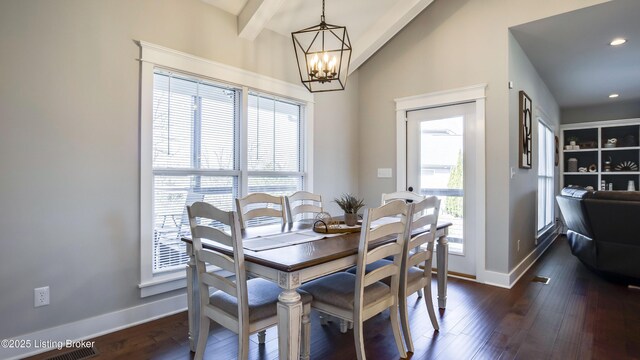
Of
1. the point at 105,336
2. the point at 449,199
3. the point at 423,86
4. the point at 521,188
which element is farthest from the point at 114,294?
the point at 521,188

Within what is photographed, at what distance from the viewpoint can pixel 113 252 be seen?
2334mm

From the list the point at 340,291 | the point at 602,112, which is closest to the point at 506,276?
the point at 340,291

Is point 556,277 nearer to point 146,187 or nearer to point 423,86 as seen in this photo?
point 423,86

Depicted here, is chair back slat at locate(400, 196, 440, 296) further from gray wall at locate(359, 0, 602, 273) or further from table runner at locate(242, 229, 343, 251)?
gray wall at locate(359, 0, 602, 273)

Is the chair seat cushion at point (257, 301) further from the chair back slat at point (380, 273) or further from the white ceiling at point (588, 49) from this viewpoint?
the white ceiling at point (588, 49)

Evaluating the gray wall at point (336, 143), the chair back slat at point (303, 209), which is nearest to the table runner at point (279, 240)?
the chair back slat at point (303, 209)

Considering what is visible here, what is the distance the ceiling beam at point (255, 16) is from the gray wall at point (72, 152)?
20.1 inches

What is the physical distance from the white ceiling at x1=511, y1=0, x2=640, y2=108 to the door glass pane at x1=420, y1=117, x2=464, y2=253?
118 centimetres

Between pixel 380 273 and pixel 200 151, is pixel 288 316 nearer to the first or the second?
pixel 380 273

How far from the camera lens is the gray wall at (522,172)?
341 centimetres

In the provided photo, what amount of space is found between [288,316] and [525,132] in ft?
11.8

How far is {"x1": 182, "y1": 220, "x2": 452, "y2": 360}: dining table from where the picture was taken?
4.75 feet

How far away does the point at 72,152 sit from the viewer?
2.15m

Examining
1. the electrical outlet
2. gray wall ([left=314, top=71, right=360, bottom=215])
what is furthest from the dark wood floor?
gray wall ([left=314, top=71, right=360, bottom=215])
